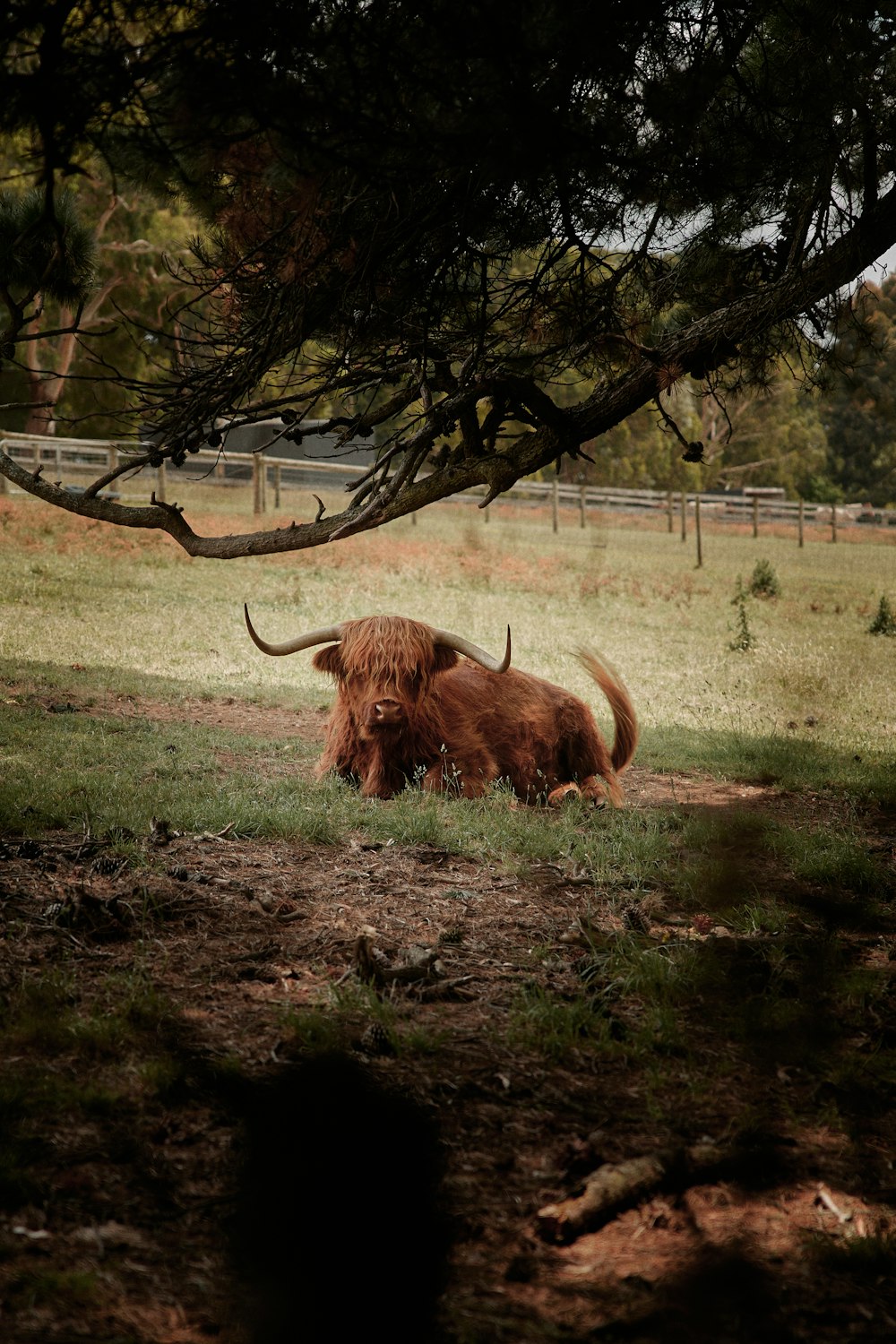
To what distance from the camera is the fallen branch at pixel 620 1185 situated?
232cm

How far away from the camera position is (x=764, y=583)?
16.3 metres

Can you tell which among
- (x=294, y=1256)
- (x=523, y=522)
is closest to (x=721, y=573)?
(x=523, y=522)

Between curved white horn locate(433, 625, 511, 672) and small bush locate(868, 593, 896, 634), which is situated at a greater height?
curved white horn locate(433, 625, 511, 672)

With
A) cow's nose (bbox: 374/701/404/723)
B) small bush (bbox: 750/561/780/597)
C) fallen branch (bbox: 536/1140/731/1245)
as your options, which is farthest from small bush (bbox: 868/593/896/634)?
fallen branch (bbox: 536/1140/731/1245)

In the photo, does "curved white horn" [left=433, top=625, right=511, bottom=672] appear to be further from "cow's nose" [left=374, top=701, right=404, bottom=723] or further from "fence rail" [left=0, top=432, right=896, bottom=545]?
"fence rail" [left=0, top=432, right=896, bottom=545]

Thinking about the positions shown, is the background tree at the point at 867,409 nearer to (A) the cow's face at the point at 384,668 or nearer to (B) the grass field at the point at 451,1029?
(B) the grass field at the point at 451,1029

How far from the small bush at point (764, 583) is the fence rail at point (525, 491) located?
166cm

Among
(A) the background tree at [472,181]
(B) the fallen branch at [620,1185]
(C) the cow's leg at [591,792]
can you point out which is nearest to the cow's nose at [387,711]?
(C) the cow's leg at [591,792]

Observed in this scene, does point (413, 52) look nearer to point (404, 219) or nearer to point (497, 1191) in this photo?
point (404, 219)

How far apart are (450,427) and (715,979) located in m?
2.49

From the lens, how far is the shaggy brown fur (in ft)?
21.1

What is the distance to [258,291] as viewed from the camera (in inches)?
184

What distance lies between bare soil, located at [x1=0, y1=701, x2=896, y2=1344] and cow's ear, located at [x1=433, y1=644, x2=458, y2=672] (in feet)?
9.50

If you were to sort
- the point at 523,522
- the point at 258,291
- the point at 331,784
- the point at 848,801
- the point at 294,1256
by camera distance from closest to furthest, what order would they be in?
1. the point at 294,1256
2. the point at 258,291
3. the point at 331,784
4. the point at 848,801
5. the point at 523,522
